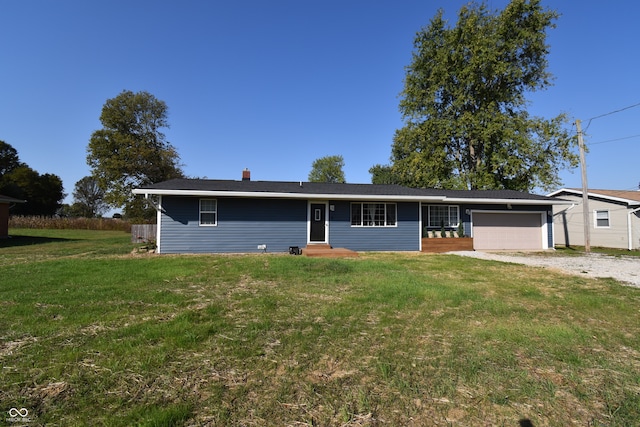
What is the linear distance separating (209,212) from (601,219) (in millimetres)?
21665

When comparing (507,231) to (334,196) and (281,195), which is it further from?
(281,195)

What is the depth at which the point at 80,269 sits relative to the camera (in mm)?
7684

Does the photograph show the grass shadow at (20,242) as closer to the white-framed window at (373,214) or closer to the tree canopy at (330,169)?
the white-framed window at (373,214)

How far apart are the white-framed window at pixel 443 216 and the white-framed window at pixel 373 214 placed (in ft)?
6.78

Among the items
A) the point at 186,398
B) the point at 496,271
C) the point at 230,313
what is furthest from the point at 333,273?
the point at 186,398

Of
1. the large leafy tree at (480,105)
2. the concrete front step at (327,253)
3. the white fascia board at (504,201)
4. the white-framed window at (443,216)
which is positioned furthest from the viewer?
the large leafy tree at (480,105)

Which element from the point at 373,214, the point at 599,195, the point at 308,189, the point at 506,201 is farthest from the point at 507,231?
the point at 308,189

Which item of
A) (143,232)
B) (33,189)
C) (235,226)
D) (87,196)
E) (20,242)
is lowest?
(20,242)

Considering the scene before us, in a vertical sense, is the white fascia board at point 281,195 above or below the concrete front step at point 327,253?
above

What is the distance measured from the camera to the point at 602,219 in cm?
1831

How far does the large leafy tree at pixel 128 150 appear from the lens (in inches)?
1037

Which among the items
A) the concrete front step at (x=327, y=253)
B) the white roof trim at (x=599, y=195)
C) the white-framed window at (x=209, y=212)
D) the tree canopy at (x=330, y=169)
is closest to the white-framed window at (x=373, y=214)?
the concrete front step at (x=327, y=253)

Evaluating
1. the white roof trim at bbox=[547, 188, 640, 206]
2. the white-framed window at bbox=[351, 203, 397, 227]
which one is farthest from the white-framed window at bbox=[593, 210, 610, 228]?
the white-framed window at bbox=[351, 203, 397, 227]

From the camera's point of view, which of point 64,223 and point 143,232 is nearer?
point 143,232
